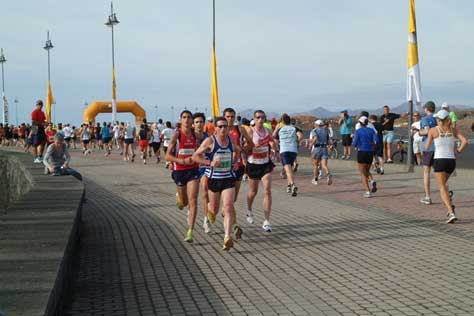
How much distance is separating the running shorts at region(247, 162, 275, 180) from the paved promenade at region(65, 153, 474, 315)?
0.82 m

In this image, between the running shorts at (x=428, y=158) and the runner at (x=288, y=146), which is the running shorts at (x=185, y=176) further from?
the runner at (x=288, y=146)

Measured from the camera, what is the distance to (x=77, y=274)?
740 cm

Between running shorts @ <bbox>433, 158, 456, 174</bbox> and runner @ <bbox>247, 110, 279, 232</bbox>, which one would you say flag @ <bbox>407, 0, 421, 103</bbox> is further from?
runner @ <bbox>247, 110, 279, 232</bbox>

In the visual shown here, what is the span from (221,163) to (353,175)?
12276 mm

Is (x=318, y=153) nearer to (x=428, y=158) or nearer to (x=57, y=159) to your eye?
(x=428, y=158)

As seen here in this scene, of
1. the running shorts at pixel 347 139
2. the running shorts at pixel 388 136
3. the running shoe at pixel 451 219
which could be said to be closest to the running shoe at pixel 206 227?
the running shoe at pixel 451 219

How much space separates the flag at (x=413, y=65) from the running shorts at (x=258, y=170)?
11036 mm

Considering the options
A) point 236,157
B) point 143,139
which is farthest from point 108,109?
point 236,157

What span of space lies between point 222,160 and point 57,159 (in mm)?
5819

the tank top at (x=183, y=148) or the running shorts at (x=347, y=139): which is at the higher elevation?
the tank top at (x=183, y=148)

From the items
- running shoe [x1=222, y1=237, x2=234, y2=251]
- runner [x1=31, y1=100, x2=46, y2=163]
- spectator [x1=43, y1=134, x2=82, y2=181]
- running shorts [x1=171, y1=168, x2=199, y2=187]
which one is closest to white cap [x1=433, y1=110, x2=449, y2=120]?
running shorts [x1=171, y1=168, x2=199, y2=187]

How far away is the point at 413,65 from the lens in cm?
2036

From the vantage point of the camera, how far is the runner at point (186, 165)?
9.28 m

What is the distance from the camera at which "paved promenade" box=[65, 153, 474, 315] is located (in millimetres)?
6051
